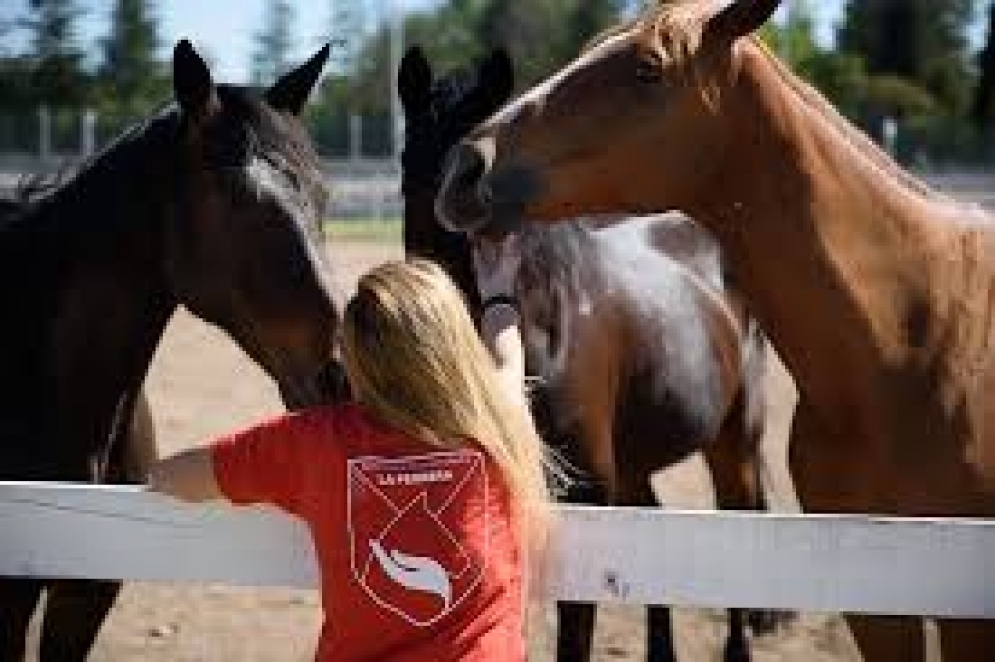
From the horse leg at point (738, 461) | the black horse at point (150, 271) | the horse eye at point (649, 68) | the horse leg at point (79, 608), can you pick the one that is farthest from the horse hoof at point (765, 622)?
the horse eye at point (649, 68)

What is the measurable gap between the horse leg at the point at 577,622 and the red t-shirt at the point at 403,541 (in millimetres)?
2260

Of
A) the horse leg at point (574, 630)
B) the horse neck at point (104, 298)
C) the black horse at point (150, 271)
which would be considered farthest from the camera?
the horse leg at point (574, 630)

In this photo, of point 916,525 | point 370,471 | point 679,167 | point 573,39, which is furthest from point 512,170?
point 573,39

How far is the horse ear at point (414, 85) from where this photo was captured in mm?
4270

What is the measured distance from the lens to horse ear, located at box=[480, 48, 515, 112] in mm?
4219

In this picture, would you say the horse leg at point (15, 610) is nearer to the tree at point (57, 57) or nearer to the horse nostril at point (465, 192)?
the horse nostril at point (465, 192)

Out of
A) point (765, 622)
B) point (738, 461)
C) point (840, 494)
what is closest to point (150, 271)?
point (840, 494)

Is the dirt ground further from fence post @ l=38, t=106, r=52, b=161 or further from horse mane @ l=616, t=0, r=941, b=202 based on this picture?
fence post @ l=38, t=106, r=52, b=161

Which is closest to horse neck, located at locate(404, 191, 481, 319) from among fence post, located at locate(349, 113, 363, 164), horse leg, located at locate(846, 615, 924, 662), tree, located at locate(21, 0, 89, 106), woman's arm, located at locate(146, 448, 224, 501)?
horse leg, located at locate(846, 615, 924, 662)

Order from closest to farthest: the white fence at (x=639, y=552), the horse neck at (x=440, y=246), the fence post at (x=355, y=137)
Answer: the white fence at (x=639, y=552) → the horse neck at (x=440, y=246) → the fence post at (x=355, y=137)

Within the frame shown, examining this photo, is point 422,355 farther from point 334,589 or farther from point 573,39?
point 573,39

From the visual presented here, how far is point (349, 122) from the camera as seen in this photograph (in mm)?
40156

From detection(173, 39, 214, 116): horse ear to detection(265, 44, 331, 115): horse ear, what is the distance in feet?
0.72

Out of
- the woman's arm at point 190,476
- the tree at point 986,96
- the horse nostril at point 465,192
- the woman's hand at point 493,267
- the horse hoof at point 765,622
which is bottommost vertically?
the horse hoof at point 765,622
